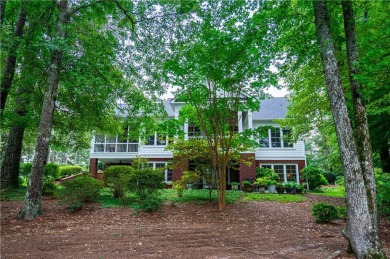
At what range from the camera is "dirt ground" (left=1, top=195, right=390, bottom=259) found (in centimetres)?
470

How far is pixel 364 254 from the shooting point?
14.0 ft

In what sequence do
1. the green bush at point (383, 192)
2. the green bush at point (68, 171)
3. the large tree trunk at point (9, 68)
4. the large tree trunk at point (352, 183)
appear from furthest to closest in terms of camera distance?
the green bush at point (68, 171)
the large tree trunk at point (9, 68)
the green bush at point (383, 192)
the large tree trunk at point (352, 183)

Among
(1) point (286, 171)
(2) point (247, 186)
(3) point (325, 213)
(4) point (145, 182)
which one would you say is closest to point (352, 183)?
(3) point (325, 213)

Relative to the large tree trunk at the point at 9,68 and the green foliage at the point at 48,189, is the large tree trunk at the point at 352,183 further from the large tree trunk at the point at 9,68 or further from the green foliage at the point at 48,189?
the green foliage at the point at 48,189

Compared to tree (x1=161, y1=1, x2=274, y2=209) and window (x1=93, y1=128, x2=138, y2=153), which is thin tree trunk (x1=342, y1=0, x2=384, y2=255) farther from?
window (x1=93, y1=128, x2=138, y2=153)

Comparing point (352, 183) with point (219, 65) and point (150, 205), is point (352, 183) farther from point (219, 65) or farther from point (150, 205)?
point (150, 205)

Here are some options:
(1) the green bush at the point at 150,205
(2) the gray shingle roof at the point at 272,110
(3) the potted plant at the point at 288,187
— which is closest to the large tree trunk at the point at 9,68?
(1) the green bush at the point at 150,205

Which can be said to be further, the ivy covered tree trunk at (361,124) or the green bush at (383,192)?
the green bush at (383,192)

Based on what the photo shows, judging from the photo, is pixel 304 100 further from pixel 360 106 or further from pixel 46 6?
pixel 46 6

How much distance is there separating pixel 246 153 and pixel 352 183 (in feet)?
42.9

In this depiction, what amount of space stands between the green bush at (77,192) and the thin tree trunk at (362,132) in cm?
798

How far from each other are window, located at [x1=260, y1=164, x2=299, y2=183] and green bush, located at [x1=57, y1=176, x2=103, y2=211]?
41.9 ft

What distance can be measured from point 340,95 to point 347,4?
2.27m

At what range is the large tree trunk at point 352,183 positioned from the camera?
434cm
